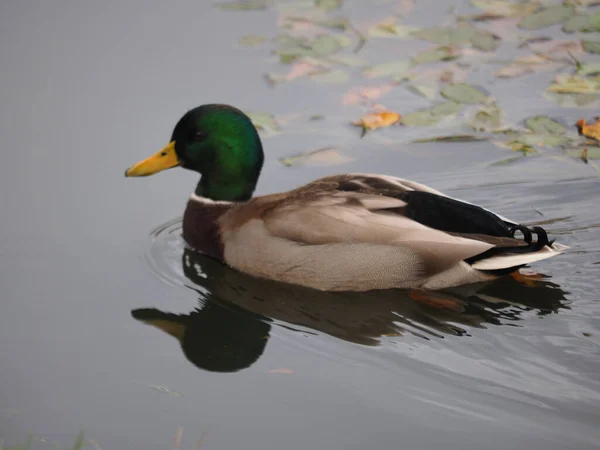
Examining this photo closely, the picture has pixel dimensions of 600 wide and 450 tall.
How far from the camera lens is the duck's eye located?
6141mm

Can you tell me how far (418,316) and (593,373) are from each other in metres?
1.01

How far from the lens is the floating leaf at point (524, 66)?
8.17 m

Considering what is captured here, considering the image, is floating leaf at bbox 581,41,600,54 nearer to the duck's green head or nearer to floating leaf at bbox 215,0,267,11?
floating leaf at bbox 215,0,267,11

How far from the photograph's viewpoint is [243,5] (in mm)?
9648

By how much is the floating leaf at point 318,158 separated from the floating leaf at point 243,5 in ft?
9.67

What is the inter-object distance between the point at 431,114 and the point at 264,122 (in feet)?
4.07

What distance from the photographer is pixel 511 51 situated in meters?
8.61

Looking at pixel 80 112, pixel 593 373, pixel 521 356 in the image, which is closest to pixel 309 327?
pixel 521 356

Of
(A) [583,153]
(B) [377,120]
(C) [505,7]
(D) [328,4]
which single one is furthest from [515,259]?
(D) [328,4]

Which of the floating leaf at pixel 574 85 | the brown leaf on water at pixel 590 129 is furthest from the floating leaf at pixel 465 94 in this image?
the brown leaf on water at pixel 590 129

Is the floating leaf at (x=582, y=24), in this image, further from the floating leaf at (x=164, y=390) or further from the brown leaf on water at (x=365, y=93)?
the floating leaf at (x=164, y=390)

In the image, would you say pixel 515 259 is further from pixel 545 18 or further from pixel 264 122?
pixel 545 18

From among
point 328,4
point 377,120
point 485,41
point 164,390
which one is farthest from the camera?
point 328,4

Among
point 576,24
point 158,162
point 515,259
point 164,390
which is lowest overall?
point 164,390
